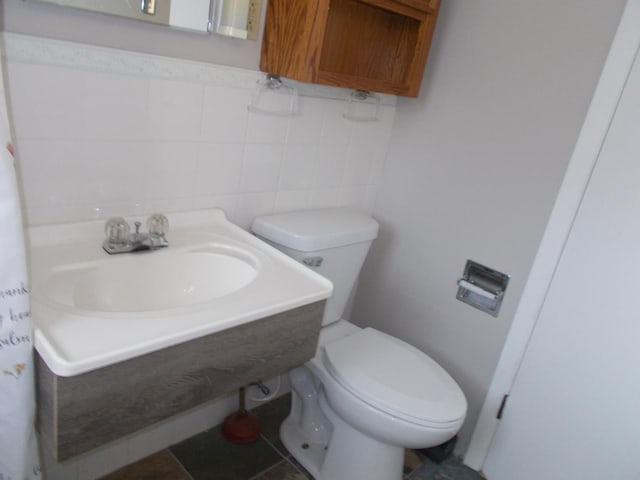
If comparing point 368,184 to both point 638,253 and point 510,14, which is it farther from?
point 638,253

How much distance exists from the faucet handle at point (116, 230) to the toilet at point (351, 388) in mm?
426

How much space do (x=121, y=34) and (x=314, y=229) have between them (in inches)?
27.6

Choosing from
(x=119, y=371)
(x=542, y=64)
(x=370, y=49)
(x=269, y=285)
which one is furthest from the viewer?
(x=370, y=49)

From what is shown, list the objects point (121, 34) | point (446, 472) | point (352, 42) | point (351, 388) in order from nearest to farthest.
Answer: point (121, 34), point (351, 388), point (352, 42), point (446, 472)

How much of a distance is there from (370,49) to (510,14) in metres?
0.43

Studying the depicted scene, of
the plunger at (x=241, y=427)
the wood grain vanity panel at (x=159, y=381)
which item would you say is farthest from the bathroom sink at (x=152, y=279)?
the plunger at (x=241, y=427)

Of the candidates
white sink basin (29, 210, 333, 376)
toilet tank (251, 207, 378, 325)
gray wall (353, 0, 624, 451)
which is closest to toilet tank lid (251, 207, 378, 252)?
toilet tank (251, 207, 378, 325)

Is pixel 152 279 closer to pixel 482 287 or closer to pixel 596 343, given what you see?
pixel 482 287

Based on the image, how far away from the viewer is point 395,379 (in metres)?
1.38

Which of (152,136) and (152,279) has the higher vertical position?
(152,136)

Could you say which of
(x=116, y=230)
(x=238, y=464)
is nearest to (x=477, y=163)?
(x=116, y=230)

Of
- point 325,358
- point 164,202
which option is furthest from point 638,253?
A: point 164,202

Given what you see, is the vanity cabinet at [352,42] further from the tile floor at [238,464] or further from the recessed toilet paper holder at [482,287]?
the tile floor at [238,464]

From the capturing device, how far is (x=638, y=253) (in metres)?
1.31
